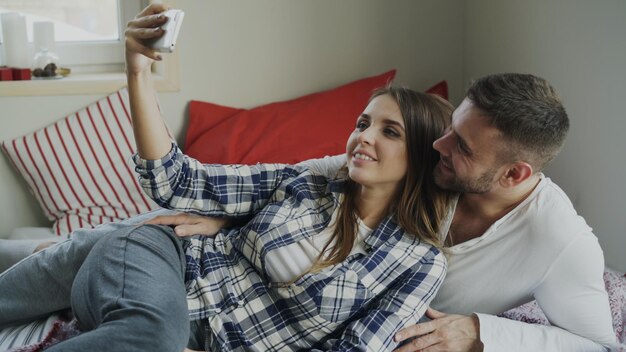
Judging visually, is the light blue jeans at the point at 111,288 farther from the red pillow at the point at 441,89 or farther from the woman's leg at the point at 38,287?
the red pillow at the point at 441,89

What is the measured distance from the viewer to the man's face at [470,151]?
1526 millimetres

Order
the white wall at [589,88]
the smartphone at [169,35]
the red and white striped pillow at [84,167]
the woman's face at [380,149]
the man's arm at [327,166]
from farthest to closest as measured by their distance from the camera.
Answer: the red and white striped pillow at [84,167]
the white wall at [589,88]
the man's arm at [327,166]
the woman's face at [380,149]
the smartphone at [169,35]

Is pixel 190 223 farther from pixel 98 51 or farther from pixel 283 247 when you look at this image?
pixel 98 51

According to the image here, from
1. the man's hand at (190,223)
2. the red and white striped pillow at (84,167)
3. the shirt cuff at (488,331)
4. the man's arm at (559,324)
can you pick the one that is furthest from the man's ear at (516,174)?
the red and white striped pillow at (84,167)

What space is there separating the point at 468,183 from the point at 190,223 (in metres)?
0.63

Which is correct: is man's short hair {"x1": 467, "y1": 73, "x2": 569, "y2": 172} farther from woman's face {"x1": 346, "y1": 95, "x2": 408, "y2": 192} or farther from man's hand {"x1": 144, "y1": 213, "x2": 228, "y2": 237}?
man's hand {"x1": 144, "y1": 213, "x2": 228, "y2": 237}

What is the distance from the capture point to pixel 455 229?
5.60 ft

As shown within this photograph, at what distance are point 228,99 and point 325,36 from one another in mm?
412

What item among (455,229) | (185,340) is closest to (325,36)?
(455,229)

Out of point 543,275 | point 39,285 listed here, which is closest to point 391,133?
point 543,275

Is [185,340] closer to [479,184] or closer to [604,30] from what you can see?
[479,184]

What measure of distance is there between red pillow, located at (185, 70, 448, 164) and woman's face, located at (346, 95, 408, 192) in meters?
0.76

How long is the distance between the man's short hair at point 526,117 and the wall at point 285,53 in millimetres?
1226

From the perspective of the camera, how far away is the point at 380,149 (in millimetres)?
1636
